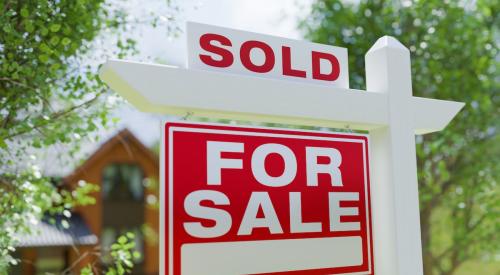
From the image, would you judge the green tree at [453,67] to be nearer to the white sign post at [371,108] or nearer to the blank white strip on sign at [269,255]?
the white sign post at [371,108]

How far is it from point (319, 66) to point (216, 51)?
75 cm

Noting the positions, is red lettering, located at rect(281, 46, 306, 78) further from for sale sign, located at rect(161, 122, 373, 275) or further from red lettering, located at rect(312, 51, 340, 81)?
for sale sign, located at rect(161, 122, 373, 275)

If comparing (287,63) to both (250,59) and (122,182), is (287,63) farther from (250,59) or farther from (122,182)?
(122,182)

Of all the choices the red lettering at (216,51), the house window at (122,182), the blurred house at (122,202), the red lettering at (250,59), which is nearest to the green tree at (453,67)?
the red lettering at (250,59)

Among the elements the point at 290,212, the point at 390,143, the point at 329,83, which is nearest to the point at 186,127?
the point at 290,212

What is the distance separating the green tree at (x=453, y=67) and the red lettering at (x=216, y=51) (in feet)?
18.1

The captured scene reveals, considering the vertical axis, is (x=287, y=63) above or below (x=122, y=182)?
below

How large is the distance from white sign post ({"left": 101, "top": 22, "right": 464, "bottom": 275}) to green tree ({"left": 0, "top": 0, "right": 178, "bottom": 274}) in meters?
1.54

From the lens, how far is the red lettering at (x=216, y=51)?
125 inches

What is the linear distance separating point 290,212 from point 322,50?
111 centimetres

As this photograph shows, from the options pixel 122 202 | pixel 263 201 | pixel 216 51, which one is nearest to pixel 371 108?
pixel 263 201

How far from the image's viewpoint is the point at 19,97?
4.53m

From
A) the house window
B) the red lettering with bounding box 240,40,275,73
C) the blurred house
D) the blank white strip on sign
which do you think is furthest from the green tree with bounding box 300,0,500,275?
the house window

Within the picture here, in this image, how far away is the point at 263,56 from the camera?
11.0 feet
